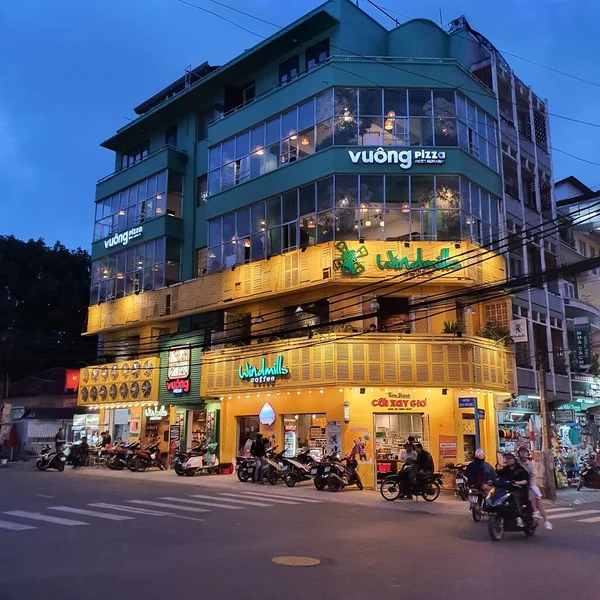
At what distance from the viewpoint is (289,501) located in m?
18.5

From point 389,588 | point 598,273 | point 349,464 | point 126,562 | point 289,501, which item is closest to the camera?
point 389,588

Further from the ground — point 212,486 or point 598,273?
point 598,273

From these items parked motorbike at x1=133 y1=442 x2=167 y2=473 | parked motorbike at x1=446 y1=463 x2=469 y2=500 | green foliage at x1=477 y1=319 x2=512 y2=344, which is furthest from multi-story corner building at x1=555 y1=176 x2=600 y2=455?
parked motorbike at x1=133 y1=442 x2=167 y2=473

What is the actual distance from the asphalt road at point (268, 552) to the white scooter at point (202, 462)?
9496mm

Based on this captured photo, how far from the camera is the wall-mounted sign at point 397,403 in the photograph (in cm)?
2367

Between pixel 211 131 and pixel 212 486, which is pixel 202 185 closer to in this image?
pixel 211 131

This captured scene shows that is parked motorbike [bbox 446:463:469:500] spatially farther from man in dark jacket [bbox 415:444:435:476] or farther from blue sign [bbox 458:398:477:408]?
blue sign [bbox 458:398:477:408]

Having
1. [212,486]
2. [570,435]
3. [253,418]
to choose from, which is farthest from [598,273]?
[212,486]

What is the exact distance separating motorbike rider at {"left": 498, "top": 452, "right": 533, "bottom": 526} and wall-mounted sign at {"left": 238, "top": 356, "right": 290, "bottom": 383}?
13.3m

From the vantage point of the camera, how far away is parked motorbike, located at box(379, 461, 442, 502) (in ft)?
61.7

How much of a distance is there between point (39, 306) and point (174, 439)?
23728mm

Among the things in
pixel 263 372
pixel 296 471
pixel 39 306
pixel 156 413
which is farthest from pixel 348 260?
pixel 39 306

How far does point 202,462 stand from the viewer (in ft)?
88.9

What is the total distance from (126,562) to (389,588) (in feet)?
12.1
